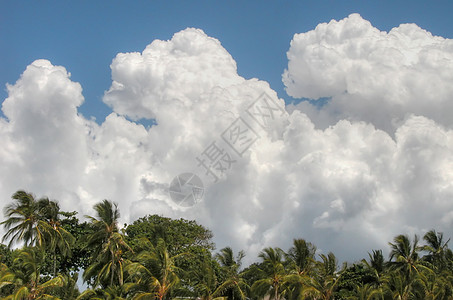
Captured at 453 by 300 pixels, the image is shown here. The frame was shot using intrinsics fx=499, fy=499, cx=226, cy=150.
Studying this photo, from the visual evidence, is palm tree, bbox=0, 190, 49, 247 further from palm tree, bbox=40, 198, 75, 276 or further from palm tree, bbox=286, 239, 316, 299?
palm tree, bbox=286, 239, 316, 299

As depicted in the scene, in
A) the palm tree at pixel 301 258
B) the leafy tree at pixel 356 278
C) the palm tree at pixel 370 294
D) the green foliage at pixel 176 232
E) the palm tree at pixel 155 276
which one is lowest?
the palm tree at pixel 370 294

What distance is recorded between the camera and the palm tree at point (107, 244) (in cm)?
4447

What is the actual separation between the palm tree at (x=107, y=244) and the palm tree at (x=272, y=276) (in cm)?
1273

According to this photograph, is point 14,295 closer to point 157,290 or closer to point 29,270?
point 29,270

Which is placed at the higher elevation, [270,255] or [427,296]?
[270,255]

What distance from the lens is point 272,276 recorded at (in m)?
47.8

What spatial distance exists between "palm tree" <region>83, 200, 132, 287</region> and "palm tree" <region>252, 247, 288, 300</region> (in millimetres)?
12732

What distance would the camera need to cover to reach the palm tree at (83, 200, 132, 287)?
44.5m

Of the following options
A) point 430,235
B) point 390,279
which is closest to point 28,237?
point 390,279

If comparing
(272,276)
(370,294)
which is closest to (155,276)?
(272,276)

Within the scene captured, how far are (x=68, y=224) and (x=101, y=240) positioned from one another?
1868 cm

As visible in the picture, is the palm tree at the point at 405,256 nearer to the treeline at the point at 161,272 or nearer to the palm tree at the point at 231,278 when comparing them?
the treeline at the point at 161,272

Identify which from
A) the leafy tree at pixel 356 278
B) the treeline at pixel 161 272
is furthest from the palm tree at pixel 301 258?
the leafy tree at pixel 356 278

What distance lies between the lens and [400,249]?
175ft
